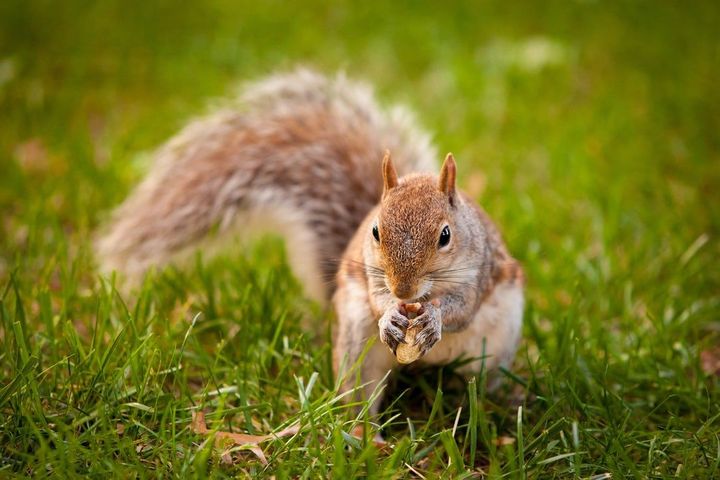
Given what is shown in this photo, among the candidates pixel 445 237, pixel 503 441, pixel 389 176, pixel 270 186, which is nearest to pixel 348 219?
pixel 270 186

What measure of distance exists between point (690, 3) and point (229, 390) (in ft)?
13.7

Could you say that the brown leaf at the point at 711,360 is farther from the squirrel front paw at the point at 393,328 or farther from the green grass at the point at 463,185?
the squirrel front paw at the point at 393,328

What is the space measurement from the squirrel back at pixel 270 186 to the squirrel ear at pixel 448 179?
17.4 inches

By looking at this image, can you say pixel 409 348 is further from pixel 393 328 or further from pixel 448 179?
pixel 448 179

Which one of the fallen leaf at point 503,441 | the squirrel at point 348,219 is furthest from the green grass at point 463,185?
the squirrel at point 348,219

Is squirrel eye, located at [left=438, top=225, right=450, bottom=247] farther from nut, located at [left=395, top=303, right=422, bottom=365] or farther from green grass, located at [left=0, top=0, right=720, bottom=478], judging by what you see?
green grass, located at [left=0, top=0, right=720, bottom=478]

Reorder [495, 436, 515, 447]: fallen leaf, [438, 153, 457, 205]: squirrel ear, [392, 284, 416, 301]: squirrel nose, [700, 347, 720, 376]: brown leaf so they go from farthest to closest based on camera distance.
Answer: [700, 347, 720, 376]: brown leaf
[495, 436, 515, 447]: fallen leaf
[438, 153, 457, 205]: squirrel ear
[392, 284, 416, 301]: squirrel nose

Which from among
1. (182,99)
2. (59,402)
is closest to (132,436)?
(59,402)

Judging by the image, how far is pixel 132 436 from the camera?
150cm

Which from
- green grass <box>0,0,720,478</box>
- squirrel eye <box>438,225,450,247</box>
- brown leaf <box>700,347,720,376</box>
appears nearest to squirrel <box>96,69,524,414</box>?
squirrel eye <box>438,225,450,247</box>

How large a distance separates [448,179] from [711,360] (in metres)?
1.05

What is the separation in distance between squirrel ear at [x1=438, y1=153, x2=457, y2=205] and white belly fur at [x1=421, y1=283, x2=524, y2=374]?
28 cm

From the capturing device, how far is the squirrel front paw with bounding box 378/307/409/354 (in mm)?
1512

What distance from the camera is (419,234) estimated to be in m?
1.51
